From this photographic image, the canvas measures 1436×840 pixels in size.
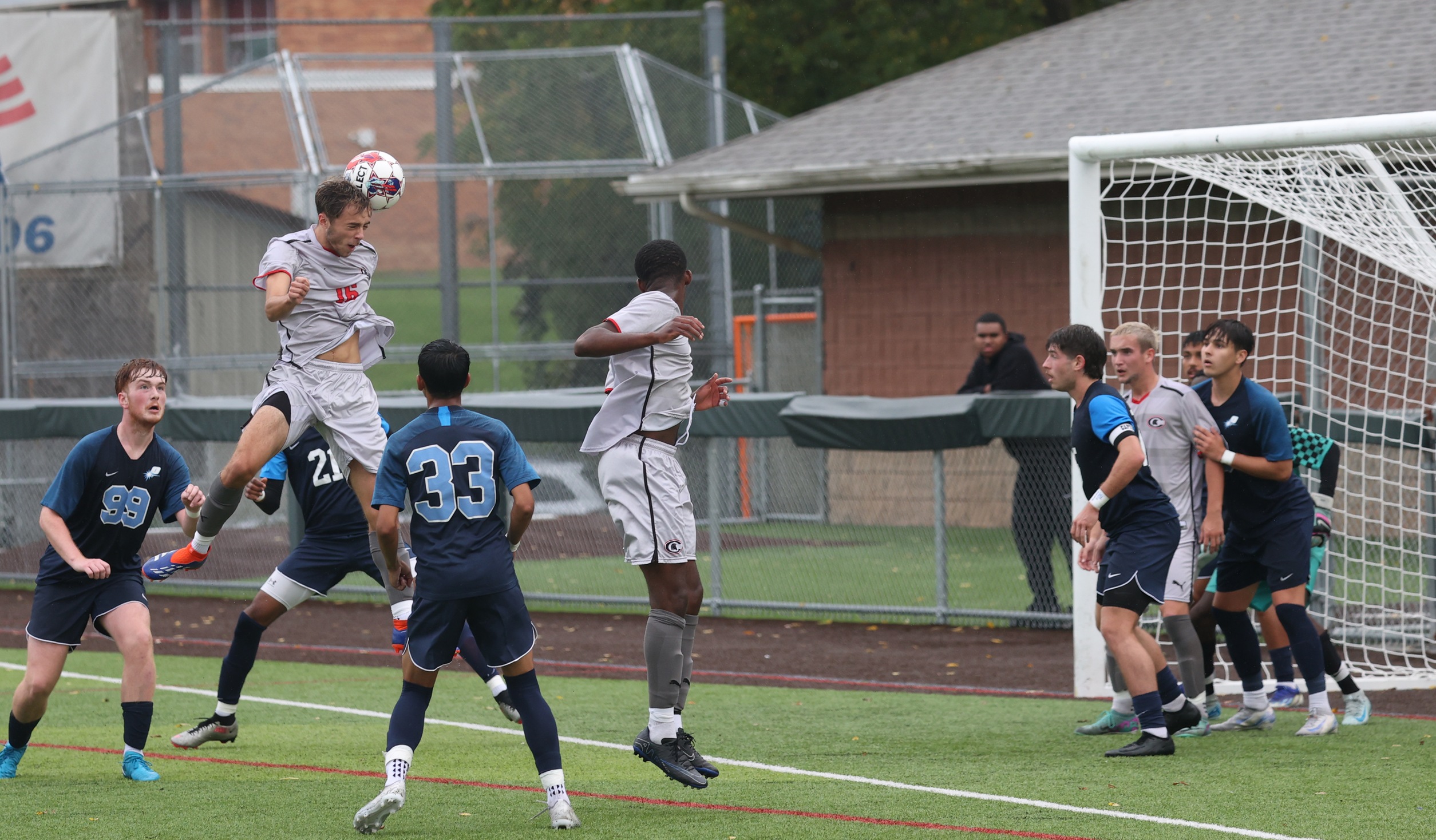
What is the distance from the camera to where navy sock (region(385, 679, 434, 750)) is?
6.06 meters

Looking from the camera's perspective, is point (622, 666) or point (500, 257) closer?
point (622, 666)

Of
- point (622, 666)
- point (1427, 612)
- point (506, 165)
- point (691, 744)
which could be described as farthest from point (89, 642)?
point (1427, 612)

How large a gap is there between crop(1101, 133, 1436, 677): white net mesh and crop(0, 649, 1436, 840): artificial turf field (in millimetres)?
2361

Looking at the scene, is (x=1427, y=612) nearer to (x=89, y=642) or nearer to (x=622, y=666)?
(x=622, y=666)

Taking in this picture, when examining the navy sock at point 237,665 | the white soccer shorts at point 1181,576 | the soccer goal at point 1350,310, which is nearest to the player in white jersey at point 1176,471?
the white soccer shorts at point 1181,576

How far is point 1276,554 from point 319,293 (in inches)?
184

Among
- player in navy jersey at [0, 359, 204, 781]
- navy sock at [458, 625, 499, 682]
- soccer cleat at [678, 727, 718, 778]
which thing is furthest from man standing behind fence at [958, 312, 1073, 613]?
player in navy jersey at [0, 359, 204, 781]

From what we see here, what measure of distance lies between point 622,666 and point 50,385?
1074cm

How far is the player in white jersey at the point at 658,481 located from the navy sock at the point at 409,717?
0.97 m

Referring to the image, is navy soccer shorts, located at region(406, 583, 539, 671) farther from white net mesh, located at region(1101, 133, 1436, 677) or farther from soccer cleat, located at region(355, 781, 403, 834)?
white net mesh, located at region(1101, 133, 1436, 677)

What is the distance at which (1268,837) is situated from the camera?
5.94 meters

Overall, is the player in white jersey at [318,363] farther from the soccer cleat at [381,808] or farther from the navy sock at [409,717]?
the soccer cleat at [381,808]

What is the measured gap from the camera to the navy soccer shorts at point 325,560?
8.29 metres

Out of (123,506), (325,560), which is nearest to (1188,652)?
(325,560)
